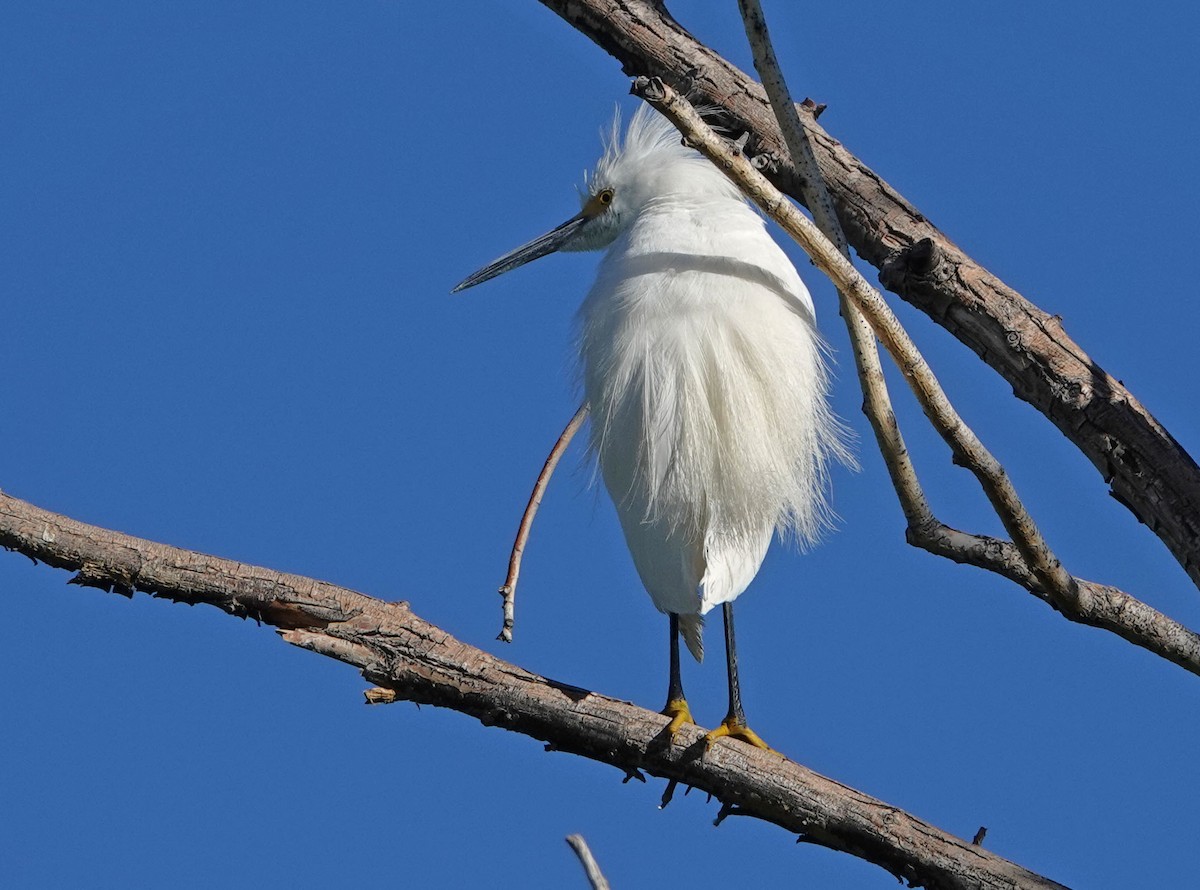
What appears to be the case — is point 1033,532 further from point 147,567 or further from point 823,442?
point 147,567

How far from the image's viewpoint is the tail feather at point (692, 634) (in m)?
4.12

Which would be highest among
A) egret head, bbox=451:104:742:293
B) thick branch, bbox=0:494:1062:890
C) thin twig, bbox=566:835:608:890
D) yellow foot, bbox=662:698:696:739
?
egret head, bbox=451:104:742:293

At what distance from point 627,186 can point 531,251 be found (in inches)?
18.5

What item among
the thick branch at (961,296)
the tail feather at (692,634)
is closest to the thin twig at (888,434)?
the thick branch at (961,296)

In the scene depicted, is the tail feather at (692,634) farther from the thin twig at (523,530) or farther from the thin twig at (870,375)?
the thin twig at (870,375)

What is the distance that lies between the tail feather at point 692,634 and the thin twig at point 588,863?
1.86m

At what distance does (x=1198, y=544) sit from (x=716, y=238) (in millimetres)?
1717

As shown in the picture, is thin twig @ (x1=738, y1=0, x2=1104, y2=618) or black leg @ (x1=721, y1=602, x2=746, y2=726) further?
black leg @ (x1=721, y1=602, x2=746, y2=726)

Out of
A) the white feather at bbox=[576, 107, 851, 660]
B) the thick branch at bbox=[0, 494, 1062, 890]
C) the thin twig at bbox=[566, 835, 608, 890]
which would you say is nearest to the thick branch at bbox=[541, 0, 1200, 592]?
the white feather at bbox=[576, 107, 851, 660]

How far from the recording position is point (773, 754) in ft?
9.60

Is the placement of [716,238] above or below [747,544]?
above

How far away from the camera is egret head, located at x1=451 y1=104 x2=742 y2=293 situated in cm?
414

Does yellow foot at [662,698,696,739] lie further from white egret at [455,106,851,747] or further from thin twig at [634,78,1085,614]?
thin twig at [634,78,1085,614]

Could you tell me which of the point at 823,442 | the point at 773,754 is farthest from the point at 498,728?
the point at 823,442
